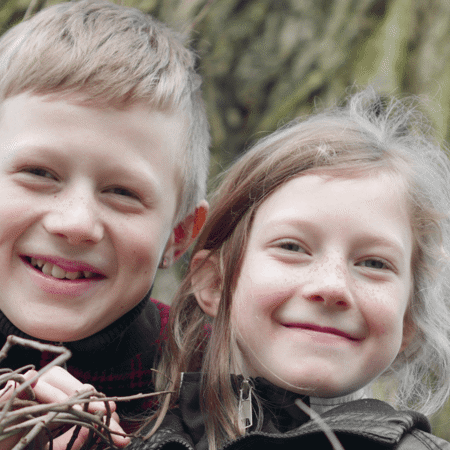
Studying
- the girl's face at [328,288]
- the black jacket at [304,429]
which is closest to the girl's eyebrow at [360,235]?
the girl's face at [328,288]

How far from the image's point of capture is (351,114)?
4.78 ft

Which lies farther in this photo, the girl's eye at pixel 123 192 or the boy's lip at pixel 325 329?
the girl's eye at pixel 123 192

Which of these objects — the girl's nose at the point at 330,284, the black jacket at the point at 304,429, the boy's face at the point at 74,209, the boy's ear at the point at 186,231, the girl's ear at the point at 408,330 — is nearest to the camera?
the black jacket at the point at 304,429

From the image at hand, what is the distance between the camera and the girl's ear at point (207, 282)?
1.35 metres

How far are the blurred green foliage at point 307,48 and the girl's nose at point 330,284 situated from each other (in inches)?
34.7

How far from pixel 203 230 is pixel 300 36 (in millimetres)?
825

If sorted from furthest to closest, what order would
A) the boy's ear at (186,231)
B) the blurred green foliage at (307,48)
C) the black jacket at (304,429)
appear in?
the blurred green foliage at (307,48), the boy's ear at (186,231), the black jacket at (304,429)

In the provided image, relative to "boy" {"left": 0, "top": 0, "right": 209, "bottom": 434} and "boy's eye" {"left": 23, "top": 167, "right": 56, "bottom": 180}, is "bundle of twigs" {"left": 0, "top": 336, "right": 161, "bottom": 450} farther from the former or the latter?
"boy's eye" {"left": 23, "top": 167, "right": 56, "bottom": 180}

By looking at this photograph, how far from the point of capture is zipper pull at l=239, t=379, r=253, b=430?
3.81 ft

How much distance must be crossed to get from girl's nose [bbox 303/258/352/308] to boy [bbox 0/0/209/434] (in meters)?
0.36

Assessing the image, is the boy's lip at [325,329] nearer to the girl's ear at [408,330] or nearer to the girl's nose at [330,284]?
the girl's nose at [330,284]

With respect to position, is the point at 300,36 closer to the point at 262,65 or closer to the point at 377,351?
the point at 262,65

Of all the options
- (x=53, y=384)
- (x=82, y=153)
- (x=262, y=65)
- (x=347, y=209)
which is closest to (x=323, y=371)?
(x=347, y=209)

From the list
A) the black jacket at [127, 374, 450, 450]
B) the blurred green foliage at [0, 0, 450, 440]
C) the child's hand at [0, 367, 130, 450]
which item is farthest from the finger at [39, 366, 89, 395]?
the blurred green foliage at [0, 0, 450, 440]
